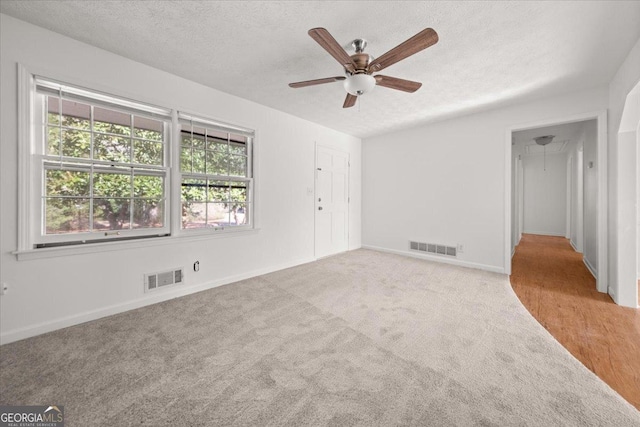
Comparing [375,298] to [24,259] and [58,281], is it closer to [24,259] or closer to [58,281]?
[58,281]

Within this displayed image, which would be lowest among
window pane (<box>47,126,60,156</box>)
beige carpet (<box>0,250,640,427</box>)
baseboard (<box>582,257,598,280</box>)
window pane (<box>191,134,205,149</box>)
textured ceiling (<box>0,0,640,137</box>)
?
beige carpet (<box>0,250,640,427</box>)

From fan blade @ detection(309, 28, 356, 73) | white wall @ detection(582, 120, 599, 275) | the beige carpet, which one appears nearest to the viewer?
the beige carpet

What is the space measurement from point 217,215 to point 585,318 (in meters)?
4.29

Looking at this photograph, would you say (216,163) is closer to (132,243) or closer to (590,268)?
(132,243)

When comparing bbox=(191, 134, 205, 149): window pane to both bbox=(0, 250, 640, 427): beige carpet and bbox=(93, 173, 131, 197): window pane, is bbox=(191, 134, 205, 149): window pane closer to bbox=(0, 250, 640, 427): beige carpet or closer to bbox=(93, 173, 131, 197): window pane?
bbox=(93, 173, 131, 197): window pane

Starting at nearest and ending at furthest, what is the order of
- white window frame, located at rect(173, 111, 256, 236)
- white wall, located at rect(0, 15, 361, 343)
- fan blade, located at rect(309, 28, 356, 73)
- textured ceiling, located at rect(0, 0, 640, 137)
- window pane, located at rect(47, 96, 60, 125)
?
1. fan blade, located at rect(309, 28, 356, 73)
2. textured ceiling, located at rect(0, 0, 640, 137)
3. white wall, located at rect(0, 15, 361, 343)
4. window pane, located at rect(47, 96, 60, 125)
5. white window frame, located at rect(173, 111, 256, 236)

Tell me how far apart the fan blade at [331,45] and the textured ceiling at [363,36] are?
27 cm

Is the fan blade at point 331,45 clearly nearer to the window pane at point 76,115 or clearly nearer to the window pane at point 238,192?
the window pane at point 238,192

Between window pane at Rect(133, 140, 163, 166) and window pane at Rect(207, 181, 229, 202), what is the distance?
67 centimetres

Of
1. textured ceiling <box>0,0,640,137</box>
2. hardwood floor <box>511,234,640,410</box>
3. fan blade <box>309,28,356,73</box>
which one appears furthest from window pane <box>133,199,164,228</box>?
hardwood floor <box>511,234,640,410</box>

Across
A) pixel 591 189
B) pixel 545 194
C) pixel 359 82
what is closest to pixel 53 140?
pixel 359 82

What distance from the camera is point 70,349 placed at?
2.00 metres

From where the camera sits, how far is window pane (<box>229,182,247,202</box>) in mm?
3686

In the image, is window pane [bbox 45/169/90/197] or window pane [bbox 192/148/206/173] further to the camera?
window pane [bbox 192/148/206/173]
